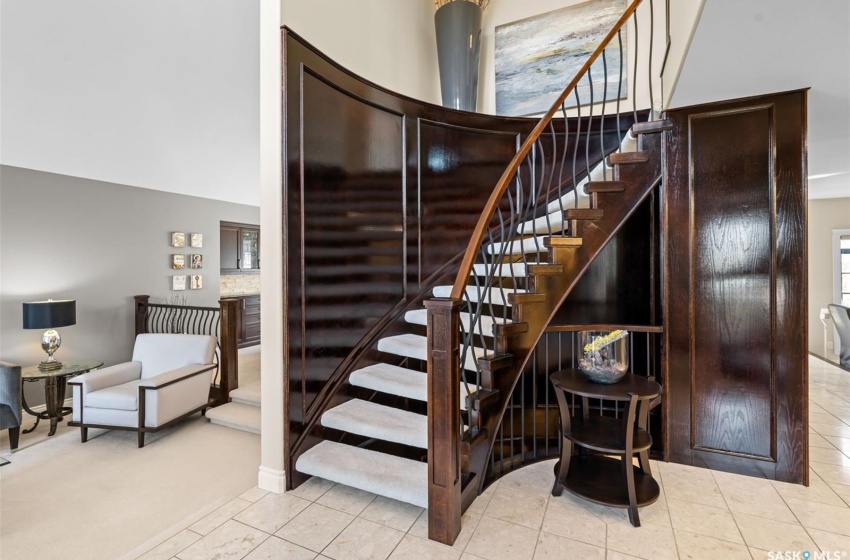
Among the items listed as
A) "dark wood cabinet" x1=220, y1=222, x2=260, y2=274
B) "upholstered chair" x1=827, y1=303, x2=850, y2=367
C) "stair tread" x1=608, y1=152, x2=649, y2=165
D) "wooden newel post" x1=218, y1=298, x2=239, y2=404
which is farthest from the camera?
"dark wood cabinet" x1=220, y1=222, x2=260, y2=274

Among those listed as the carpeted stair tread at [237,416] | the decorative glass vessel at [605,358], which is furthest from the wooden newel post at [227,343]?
the decorative glass vessel at [605,358]

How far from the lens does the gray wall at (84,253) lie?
4195 mm

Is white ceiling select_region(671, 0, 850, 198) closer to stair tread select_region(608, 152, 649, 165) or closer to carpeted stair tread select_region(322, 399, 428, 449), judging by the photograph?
stair tread select_region(608, 152, 649, 165)

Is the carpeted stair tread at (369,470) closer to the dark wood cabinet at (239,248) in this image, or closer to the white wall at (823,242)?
the dark wood cabinet at (239,248)

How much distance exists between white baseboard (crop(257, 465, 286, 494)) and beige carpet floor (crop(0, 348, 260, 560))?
18cm

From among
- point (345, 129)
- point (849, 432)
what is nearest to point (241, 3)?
point (345, 129)

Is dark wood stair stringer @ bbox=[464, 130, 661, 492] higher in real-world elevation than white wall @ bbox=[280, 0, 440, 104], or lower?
lower

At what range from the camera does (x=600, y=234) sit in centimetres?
278

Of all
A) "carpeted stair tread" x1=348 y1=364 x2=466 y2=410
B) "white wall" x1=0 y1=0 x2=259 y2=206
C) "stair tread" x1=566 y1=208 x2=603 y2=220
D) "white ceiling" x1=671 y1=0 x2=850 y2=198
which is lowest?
"carpeted stair tread" x1=348 y1=364 x2=466 y2=410

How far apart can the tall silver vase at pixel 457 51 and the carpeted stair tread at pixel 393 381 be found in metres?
2.82

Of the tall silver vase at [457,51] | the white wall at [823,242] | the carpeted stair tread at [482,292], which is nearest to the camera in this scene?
the carpeted stair tread at [482,292]

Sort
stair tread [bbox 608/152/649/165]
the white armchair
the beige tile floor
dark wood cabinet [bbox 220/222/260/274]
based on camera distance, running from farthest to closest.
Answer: dark wood cabinet [bbox 220/222/260/274] → the white armchair → stair tread [bbox 608/152/649/165] → the beige tile floor

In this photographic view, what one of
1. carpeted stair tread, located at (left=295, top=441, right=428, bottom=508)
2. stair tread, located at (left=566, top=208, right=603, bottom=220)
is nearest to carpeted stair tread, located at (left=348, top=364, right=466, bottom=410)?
carpeted stair tread, located at (left=295, top=441, right=428, bottom=508)

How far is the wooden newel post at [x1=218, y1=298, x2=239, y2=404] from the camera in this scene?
4.31 metres
